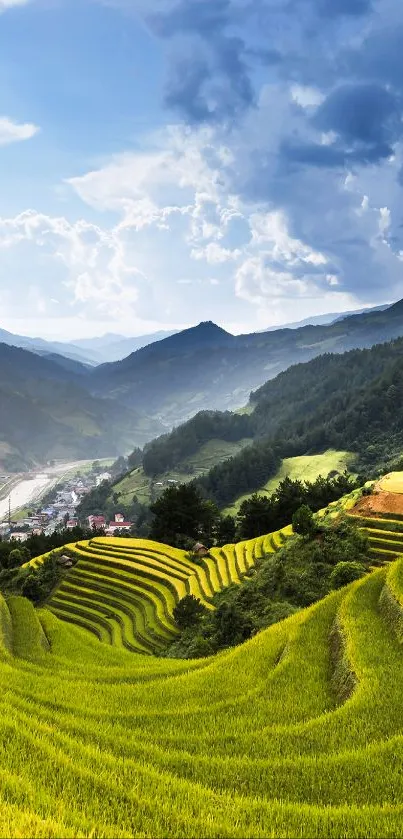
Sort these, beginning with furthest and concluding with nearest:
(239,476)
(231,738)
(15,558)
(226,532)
Answer: (239,476) → (226,532) → (15,558) → (231,738)

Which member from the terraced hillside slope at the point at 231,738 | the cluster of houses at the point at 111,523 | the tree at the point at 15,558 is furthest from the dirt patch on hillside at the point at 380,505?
the cluster of houses at the point at 111,523

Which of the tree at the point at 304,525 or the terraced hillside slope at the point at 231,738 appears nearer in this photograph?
the terraced hillside slope at the point at 231,738

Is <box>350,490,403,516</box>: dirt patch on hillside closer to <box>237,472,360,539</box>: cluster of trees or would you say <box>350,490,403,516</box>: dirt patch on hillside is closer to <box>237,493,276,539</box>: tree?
<box>237,472,360,539</box>: cluster of trees

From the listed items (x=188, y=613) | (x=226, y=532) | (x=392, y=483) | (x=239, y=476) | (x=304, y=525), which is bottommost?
(x=239, y=476)

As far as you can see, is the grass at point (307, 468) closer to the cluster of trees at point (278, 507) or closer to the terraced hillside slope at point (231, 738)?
the cluster of trees at point (278, 507)

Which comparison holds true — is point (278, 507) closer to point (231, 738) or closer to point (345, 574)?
point (345, 574)

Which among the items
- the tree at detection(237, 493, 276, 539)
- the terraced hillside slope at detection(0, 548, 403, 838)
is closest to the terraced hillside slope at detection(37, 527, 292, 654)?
the tree at detection(237, 493, 276, 539)

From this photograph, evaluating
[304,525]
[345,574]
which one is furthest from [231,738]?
[304,525]
